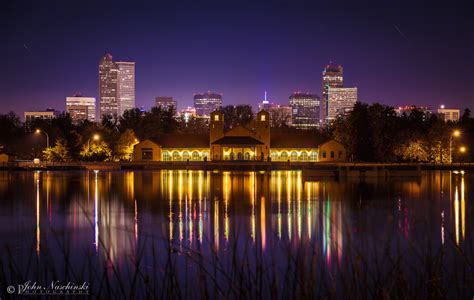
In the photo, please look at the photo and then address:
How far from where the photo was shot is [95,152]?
90.8 m

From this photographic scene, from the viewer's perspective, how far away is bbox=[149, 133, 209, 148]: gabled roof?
307ft

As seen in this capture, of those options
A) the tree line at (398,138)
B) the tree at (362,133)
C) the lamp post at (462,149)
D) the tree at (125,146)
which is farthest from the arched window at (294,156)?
the tree at (125,146)

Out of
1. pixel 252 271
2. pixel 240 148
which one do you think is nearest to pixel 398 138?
pixel 240 148

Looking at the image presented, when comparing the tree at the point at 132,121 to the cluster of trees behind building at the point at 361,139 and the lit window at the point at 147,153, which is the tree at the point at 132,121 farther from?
the lit window at the point at 147,153

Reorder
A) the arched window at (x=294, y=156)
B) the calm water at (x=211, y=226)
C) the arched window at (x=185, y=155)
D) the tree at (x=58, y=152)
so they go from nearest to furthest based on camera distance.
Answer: the calm water at (x=211, y=226) → the tree at (x=58, y=152) → the arched window at (x=294, y=156) → the arched window at (x=185, y=155)

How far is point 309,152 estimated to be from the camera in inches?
3629

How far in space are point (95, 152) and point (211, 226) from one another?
69.7m

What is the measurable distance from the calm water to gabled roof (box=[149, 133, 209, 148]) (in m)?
46.5

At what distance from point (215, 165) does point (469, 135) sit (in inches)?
1449

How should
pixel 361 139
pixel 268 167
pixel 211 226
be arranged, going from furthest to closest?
1. pixel 361 139
2. pixel 268 167
3. pixel 211 226

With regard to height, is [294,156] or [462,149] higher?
[462,149]

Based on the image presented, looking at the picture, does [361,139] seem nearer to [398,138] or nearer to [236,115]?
[398,138]

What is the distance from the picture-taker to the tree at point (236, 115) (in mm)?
145125

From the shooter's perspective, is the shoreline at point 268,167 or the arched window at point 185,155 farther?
the arched window at point 185,155
